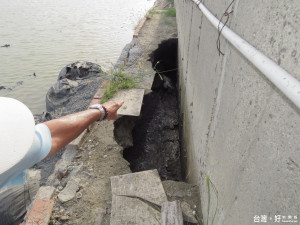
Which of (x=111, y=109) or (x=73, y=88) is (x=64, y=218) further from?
(x=73, y=88)

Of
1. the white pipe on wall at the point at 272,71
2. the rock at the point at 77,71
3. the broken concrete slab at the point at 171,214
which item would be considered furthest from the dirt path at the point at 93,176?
the rock at the point at 77,71

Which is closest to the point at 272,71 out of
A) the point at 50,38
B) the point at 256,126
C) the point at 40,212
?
the point at 256,126

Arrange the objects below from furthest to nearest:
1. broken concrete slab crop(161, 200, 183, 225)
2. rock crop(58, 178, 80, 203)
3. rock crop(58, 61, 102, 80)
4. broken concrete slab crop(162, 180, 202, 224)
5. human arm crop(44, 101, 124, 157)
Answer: rock crop(58, 61, 102, 80) < rock crop(58, 178, 80, 203) < broken concrete slab crop(162, 180, 202, 224) < broken concrete slab crop(161, 200, 183, 225) < human arm crop(44, 101, 124, 157)

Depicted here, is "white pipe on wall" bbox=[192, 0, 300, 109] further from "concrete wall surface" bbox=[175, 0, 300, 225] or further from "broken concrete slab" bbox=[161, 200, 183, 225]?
"broken concrete slab" bbox=[161, 200, 183, 225]

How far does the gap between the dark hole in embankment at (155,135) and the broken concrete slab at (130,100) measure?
0.41 feet

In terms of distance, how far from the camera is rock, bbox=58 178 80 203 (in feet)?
7.34

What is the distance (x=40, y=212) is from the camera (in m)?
2.10

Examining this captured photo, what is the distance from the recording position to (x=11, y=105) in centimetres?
108

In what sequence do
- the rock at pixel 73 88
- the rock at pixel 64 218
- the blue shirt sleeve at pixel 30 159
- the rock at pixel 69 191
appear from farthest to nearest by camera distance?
the rock at pixel 73 88
the rock at pixel 69 191
the rock at pixel 64 218
the blue shirt sleeve at pixel 30 159

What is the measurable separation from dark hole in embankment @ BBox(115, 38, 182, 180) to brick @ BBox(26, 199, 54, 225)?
1254 mm

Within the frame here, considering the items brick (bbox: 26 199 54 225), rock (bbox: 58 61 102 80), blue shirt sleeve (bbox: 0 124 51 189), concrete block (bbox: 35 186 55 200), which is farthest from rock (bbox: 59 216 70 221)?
rock (bbox: 58 61 102 80)

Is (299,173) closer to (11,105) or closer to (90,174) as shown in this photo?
(11,105)

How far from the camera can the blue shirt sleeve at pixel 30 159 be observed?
102 centimetres

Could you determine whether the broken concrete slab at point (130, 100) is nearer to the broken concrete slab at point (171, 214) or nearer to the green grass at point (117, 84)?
the green grass at point (117, 84)
